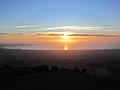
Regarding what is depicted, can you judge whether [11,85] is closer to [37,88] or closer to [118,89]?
[37,88]

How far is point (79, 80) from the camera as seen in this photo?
1071 inches

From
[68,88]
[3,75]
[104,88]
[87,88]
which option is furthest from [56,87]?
[3,75]

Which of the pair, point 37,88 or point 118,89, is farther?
point 118,89

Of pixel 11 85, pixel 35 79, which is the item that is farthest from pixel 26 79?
pixel 11 85

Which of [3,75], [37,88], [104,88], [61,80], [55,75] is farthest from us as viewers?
[3,75]

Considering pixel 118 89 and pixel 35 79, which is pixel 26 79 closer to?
pixel 35 79

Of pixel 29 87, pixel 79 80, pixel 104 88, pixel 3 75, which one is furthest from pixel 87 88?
pixel 3 75

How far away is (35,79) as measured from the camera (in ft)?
86.9

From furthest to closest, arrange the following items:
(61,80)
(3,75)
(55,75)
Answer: (3,75), (55,75), (61,80)

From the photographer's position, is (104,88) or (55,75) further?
(55,75)

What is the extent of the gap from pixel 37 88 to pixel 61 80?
161 inches

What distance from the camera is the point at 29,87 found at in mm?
23016

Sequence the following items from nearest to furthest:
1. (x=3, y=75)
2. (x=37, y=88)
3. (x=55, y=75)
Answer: (x=37, y=88)
(x=55, y=75)
(x=3, y=75)

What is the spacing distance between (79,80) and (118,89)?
388cm
